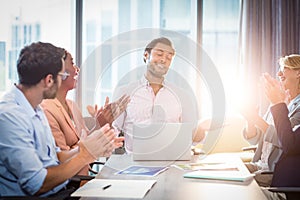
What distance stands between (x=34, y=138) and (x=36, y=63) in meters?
0.31

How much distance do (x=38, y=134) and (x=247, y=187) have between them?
35.0 inches

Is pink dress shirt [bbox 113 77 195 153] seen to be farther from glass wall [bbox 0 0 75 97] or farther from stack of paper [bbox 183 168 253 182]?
glass wall [bbox 0 0 75 97]

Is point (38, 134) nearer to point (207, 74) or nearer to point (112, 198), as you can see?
point (112, 198)

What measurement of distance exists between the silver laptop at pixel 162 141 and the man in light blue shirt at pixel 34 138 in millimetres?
330

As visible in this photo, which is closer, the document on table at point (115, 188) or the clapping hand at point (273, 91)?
the document on table at point (115, 188)

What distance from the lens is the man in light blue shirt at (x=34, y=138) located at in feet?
5.22

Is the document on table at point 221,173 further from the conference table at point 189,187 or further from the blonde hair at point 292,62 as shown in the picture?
the blonde hair at point 292,62

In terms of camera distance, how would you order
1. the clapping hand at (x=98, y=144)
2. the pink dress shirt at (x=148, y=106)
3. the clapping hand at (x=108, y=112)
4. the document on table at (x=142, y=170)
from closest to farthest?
the clapping hand at (x=98, y=144)
the document on table at (x=142, y=170)
the clapping hand at (x=108, y=112)
the pink dress shirt at (x=148, y=106)

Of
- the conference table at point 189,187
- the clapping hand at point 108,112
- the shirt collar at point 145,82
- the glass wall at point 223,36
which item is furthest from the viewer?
the glass wall at point 223,36

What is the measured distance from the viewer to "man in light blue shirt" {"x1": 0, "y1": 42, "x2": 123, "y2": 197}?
1591 mm

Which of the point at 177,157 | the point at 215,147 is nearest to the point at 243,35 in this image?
the point at 215,147

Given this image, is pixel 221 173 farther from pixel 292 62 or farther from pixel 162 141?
pixel 292 62

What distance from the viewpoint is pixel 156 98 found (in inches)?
110

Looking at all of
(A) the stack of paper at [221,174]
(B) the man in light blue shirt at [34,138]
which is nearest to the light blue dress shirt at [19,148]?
(B) the man in light blue shirt at [34,138]
